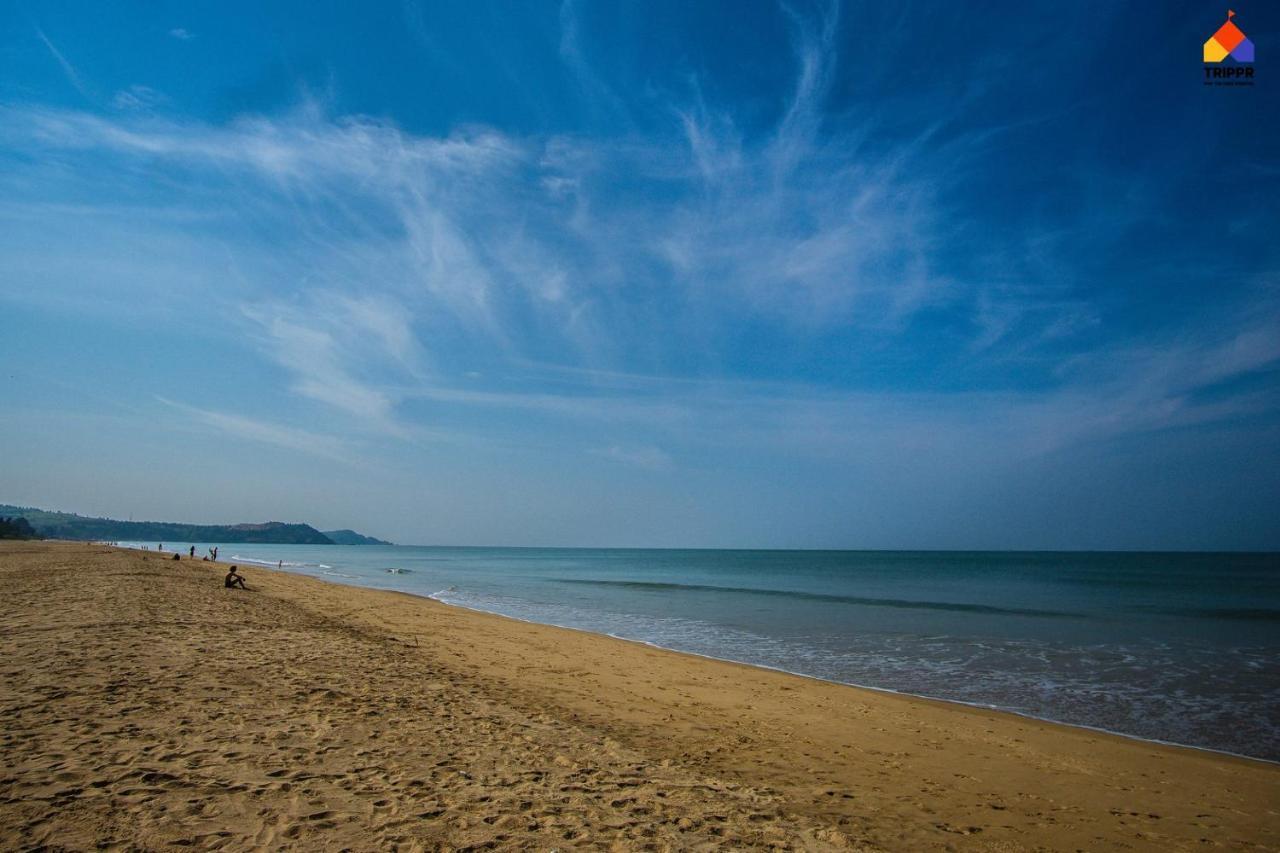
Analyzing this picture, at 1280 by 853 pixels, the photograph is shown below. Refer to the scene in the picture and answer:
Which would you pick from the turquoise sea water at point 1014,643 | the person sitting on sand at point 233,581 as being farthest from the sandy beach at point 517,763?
the person sitting on sand at point 233,581

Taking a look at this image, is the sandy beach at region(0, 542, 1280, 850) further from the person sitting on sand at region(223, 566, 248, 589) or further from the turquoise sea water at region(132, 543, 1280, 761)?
the person sitting on sand at region(223, 566, 248, 589)

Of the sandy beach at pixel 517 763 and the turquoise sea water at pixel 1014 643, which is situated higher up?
the sandy beach at pixel 517 763

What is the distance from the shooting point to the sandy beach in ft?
16.4

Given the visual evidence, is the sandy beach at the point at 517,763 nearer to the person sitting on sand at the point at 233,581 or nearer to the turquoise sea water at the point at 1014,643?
the turquoise sea water at the point at 1014,643

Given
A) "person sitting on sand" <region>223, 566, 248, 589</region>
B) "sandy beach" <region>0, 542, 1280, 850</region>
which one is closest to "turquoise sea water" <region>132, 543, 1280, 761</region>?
"sandy beach" <region>0, 542, 1280, 850</region>

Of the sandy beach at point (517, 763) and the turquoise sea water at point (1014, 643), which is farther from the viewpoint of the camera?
the turquoise sea water at point (1014, 643)

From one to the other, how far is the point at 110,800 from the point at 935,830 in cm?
765

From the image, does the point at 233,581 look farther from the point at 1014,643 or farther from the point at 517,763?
the point at 1014,643

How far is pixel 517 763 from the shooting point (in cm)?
670

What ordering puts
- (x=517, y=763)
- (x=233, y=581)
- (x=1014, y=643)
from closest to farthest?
(x=517, y=763)
(x=1014, y=643)
(x=233, y=581)

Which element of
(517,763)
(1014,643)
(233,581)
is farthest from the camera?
(233,581)

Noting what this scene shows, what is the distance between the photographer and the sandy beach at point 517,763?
16.4 feet

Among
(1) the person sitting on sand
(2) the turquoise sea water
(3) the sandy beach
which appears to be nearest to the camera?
(3) the sandy beach

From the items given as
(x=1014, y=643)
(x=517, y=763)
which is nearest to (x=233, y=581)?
(x=517, y=763)
